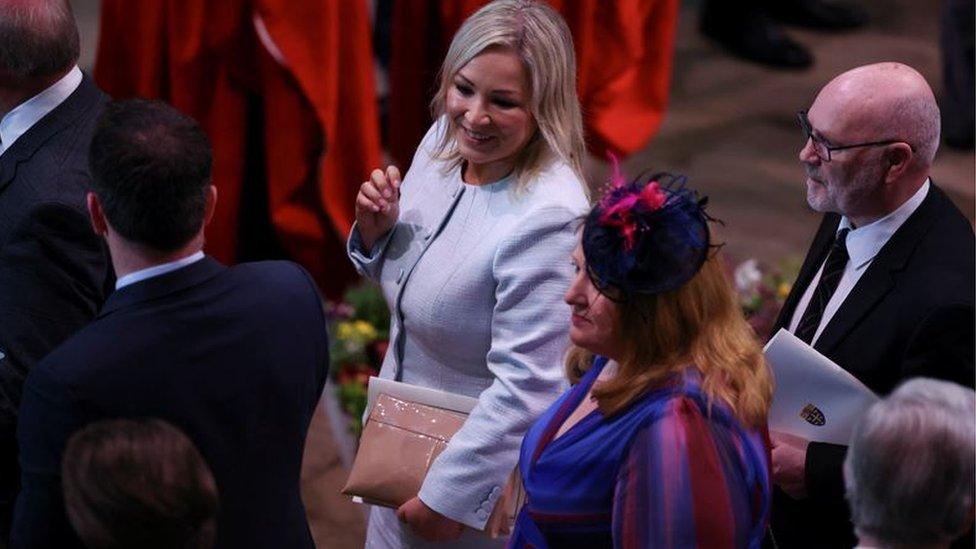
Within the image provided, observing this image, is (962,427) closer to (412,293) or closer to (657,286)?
(657,286)

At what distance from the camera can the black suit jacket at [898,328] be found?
8.91 feet

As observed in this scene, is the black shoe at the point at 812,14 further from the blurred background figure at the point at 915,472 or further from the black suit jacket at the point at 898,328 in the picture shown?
the blurred background figure at the point at 915,472

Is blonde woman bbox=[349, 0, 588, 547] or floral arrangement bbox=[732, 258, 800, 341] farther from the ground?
Result: blonde woman bbox=[349, 0, 588, 547]

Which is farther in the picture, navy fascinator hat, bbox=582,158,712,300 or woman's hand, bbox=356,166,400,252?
woman's hand, bbox=356,166,400,252

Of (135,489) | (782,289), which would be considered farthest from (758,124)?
(135,489)

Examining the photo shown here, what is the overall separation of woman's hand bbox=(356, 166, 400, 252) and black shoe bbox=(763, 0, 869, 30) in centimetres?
524

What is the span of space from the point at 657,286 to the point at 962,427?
504 millimetres

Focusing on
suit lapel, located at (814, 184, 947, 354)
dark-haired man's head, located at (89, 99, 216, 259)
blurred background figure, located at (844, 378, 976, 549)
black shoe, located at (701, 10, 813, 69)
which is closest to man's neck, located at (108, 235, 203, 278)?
dark-haired man's head, located at (89, 99, 216, 259)

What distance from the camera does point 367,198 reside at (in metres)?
3.05

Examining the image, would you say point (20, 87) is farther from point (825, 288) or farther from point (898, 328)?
point (898, 328)

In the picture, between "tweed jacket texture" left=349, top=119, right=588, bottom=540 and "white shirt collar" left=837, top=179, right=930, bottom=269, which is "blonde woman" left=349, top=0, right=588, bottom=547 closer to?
"tweed jacket texture" left=349, top=119, right=588, bottom=540

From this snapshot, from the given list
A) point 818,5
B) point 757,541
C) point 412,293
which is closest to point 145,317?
point 412,293

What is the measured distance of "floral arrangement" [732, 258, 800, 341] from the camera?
469 cm

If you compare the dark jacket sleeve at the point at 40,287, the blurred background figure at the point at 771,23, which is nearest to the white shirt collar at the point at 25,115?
the dark jacket sleeve at the point at 40,287
